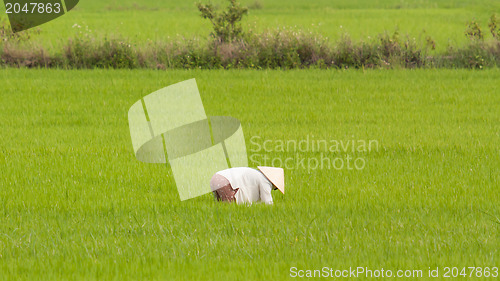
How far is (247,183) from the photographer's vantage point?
662cm

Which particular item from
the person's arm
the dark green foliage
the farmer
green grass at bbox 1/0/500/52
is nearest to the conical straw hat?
the farmer

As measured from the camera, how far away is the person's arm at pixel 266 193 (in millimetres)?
6637

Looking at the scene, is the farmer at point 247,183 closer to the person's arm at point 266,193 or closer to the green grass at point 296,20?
the person's arm at point 266,193

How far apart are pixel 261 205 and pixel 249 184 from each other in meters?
0.23

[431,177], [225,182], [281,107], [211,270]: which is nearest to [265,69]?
[281,107]

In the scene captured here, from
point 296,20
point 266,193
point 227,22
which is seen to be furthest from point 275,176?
point 296,20

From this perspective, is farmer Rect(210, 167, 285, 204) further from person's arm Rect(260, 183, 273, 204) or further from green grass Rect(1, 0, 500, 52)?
green grass Rect(1, 0, 500, 52)

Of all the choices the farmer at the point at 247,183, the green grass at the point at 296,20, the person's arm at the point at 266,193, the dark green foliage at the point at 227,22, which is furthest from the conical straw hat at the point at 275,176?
the green grass at the point at 296,20

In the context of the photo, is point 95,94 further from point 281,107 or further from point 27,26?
point 27,26

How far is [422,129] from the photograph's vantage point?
11.4 meters

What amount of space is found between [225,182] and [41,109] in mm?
7938

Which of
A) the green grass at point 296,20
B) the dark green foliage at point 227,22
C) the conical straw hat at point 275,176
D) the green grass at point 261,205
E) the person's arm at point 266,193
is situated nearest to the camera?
the green grass at point 261,205

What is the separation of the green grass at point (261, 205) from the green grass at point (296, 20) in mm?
8025

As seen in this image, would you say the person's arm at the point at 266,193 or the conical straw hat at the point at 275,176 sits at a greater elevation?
the conical straw hat at the point at 275,176
